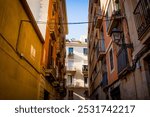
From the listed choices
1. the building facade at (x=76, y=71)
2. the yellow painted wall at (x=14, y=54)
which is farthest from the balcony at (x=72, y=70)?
the yellow painted wall at (x=14, y=54)

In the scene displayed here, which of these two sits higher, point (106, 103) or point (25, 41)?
point (25, 41)

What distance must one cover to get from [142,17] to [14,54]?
4935 mm

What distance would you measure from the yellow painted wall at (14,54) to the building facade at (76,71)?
24.0m

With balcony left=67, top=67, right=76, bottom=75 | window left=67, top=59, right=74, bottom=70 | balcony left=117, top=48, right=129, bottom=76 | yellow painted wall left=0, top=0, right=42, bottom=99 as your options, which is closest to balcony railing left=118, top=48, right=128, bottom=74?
balcony left=117, top=48, right=129, bottom=76

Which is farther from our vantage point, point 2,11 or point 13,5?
point 13,5

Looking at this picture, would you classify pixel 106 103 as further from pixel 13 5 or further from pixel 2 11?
pixel 13 5

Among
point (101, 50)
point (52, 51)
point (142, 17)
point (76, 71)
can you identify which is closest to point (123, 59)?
point (142, 17)

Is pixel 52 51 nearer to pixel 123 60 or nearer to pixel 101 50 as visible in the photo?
pixel 101 50

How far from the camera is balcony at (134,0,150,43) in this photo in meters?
5.38

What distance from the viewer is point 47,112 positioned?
3.45 m

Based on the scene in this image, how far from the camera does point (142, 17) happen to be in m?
6.12

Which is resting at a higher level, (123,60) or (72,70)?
(72,70)

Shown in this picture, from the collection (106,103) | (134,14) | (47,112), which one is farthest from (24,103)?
(134,14)

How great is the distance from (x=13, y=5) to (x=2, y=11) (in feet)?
3.37
